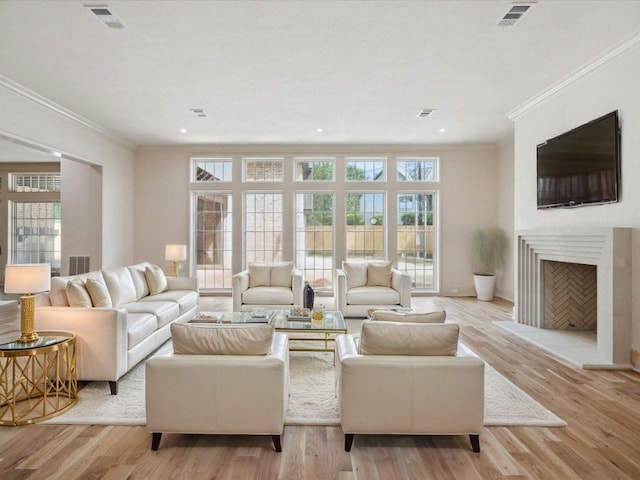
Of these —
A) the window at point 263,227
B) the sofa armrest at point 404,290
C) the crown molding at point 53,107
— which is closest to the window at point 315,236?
the window at point 263,227

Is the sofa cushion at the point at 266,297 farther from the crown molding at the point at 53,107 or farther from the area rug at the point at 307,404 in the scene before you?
the crown molding at the point at 53,107

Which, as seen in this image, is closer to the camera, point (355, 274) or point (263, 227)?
point (355, 274)

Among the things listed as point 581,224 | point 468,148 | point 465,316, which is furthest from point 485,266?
point 581,224

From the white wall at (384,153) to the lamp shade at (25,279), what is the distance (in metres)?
5.31

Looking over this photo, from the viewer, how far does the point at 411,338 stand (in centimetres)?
248

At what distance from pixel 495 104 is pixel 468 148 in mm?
2682

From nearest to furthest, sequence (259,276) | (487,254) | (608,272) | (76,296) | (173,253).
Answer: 1. (76,296)
2. (608,272)
3. (259,276)
4. (173,253)
5. (487,254)

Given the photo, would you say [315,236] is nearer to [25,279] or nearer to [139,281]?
[139,281]

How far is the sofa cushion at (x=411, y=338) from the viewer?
2.48 meters

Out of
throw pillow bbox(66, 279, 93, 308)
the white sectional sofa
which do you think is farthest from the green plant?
throw pillow bbox(66, 279, 93, 308)

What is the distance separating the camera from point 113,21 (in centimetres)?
345

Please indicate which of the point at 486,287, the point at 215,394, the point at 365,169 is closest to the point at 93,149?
the point at 365,169

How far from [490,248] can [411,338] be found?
6.18 meters

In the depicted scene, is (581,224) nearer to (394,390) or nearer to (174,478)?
(394,390)
